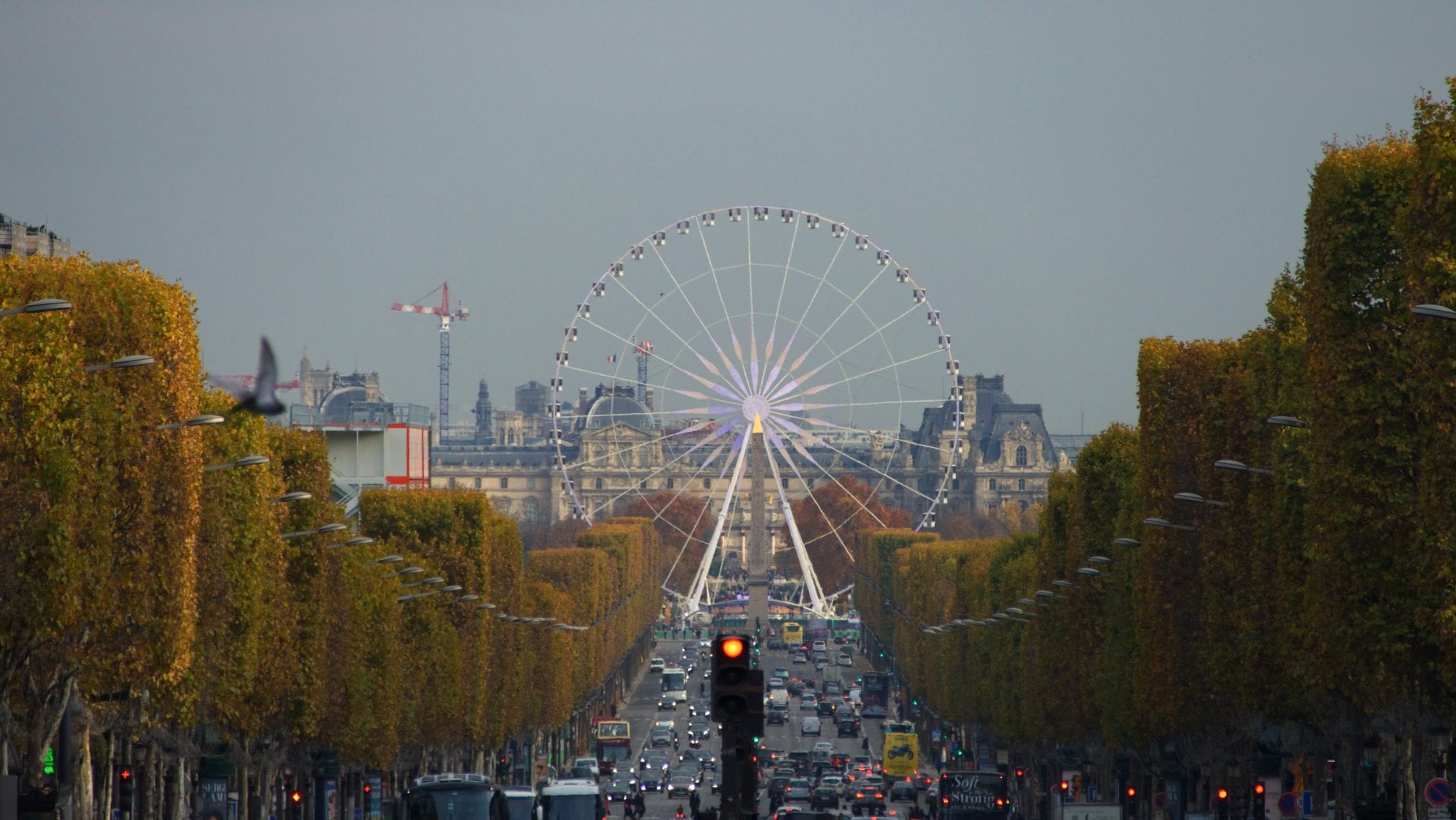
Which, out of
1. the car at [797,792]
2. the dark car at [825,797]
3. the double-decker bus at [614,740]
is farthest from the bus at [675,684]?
the dark car at [825,797]

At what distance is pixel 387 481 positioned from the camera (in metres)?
142

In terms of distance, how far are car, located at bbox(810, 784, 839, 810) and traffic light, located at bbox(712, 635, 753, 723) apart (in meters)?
62.2

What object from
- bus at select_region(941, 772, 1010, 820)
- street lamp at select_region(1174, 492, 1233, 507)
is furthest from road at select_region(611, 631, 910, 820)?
street lamp at select_region(1174, 492, 1233, 507)

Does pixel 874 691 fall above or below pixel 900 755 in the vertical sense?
Answer: above

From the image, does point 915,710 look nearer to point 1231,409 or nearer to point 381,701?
point 381,701

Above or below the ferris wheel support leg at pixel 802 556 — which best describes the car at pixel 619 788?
below

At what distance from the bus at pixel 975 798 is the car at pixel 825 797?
12.9 meters

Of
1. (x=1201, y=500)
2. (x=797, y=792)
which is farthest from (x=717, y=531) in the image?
(x=1201, y=500)

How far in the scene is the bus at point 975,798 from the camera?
75.7 m

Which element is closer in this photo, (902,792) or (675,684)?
(902,792)

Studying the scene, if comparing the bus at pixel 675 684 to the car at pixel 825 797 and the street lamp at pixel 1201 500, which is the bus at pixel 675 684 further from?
the street lamp at pixel 1201 500

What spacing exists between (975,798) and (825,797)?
1561cm

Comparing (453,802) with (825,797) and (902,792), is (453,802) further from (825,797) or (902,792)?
(902,792)

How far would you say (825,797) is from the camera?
90812mm
